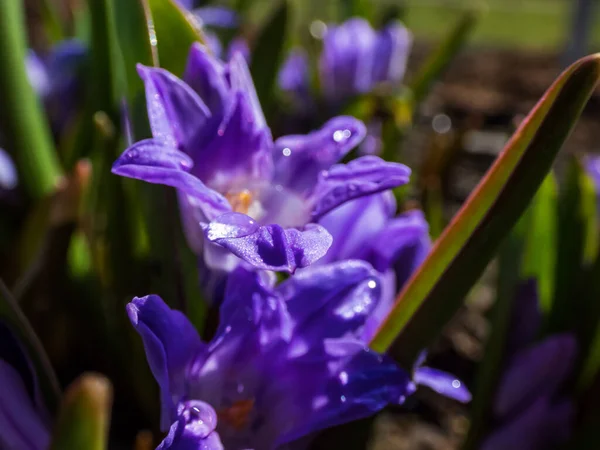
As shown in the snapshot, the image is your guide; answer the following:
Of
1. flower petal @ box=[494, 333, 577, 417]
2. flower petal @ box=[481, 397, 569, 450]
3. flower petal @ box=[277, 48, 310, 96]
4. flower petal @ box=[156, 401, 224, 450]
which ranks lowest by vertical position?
flower petal @ box=[481, 397, 569, 450]

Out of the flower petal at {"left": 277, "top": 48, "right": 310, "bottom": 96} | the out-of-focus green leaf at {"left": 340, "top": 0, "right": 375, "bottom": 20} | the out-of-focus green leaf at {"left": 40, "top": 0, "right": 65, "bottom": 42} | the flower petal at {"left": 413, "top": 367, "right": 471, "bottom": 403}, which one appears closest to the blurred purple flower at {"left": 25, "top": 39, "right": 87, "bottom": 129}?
the out-of-focus green leaf at {"left": 40, "top": 0, "right": 65, "bottom": 42}

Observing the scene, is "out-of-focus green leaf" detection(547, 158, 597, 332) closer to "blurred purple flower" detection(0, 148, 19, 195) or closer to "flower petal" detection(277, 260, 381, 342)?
"flower petal" detection(277, 260, 381, 342)

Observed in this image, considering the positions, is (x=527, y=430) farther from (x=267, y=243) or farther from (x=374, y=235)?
(x=267, y=243)

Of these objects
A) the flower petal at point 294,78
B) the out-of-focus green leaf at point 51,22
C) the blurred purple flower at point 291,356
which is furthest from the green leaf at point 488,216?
the out-of-focus green leaf at point 51,22

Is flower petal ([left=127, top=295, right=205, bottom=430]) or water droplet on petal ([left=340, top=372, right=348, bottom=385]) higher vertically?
flower petal ([left=127, top=295, right=205, bottom=430])

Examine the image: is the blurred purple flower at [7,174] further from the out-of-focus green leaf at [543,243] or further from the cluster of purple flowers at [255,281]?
the out-of-focus green leaf at [543,243]

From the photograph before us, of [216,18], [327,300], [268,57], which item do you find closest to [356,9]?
[216,18]
